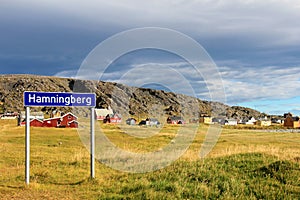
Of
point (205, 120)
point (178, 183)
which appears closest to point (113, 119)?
point (205, 120)

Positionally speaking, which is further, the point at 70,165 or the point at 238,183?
the point at 70,165

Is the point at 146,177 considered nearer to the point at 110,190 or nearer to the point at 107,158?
the point at 110,190

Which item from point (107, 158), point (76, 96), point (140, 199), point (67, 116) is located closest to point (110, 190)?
point (140, 199)

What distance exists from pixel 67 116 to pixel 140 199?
87620 mm

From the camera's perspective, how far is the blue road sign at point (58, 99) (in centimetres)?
1218

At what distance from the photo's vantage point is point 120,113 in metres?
146

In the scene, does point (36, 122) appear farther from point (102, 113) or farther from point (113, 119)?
point (102, 113)

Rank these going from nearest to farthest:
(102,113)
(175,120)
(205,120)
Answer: (175,120)
(102,113)
(205,120)

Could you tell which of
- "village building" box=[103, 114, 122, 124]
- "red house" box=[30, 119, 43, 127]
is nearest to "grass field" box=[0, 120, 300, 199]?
"red house" box=[30, 119, 43, 127]

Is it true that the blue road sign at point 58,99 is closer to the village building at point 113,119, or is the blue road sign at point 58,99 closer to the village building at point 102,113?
the village building at point 113,119

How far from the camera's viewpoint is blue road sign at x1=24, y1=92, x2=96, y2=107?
40.0 ft

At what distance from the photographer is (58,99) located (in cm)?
1268

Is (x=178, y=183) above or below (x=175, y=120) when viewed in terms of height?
below

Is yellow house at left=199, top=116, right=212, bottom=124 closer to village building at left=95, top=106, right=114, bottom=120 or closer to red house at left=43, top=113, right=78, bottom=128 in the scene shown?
village building at left=95, top=106, right=114, bottom=120
